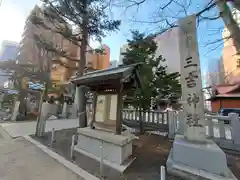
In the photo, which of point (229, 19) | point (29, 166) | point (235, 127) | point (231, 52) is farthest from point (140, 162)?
point (231, 52)

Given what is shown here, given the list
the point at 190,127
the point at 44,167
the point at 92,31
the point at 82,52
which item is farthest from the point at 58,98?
the point at 190,127

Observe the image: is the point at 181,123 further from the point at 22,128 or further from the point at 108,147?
the point at 22,128

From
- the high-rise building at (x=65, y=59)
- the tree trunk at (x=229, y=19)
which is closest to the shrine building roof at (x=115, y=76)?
the tree trunk at (x=229, y=19)

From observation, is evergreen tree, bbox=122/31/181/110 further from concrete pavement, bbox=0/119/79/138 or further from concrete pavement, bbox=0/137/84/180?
concrete pavement, bbox=0/119/79/138

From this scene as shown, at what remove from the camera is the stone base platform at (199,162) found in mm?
2804

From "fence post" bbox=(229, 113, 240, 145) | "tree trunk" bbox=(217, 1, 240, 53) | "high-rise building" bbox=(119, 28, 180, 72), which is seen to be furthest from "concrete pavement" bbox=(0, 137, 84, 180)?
"high-rise building" bbox=(119, 28, 180, 72)

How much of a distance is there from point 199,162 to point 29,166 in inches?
163

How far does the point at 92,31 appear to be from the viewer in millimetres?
9750

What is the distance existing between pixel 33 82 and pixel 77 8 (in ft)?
34.9

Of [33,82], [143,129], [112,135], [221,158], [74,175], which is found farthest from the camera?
[33,82]

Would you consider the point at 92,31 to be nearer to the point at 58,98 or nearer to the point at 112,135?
the point at 112,135

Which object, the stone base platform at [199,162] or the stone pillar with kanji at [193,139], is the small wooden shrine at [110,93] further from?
the stone base platform at [199,162]

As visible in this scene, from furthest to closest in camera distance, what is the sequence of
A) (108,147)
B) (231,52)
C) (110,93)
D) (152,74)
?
1. (231,52)
2. (152,74)
3. (110,93)
4. (108,147)

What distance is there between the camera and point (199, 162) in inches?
118
